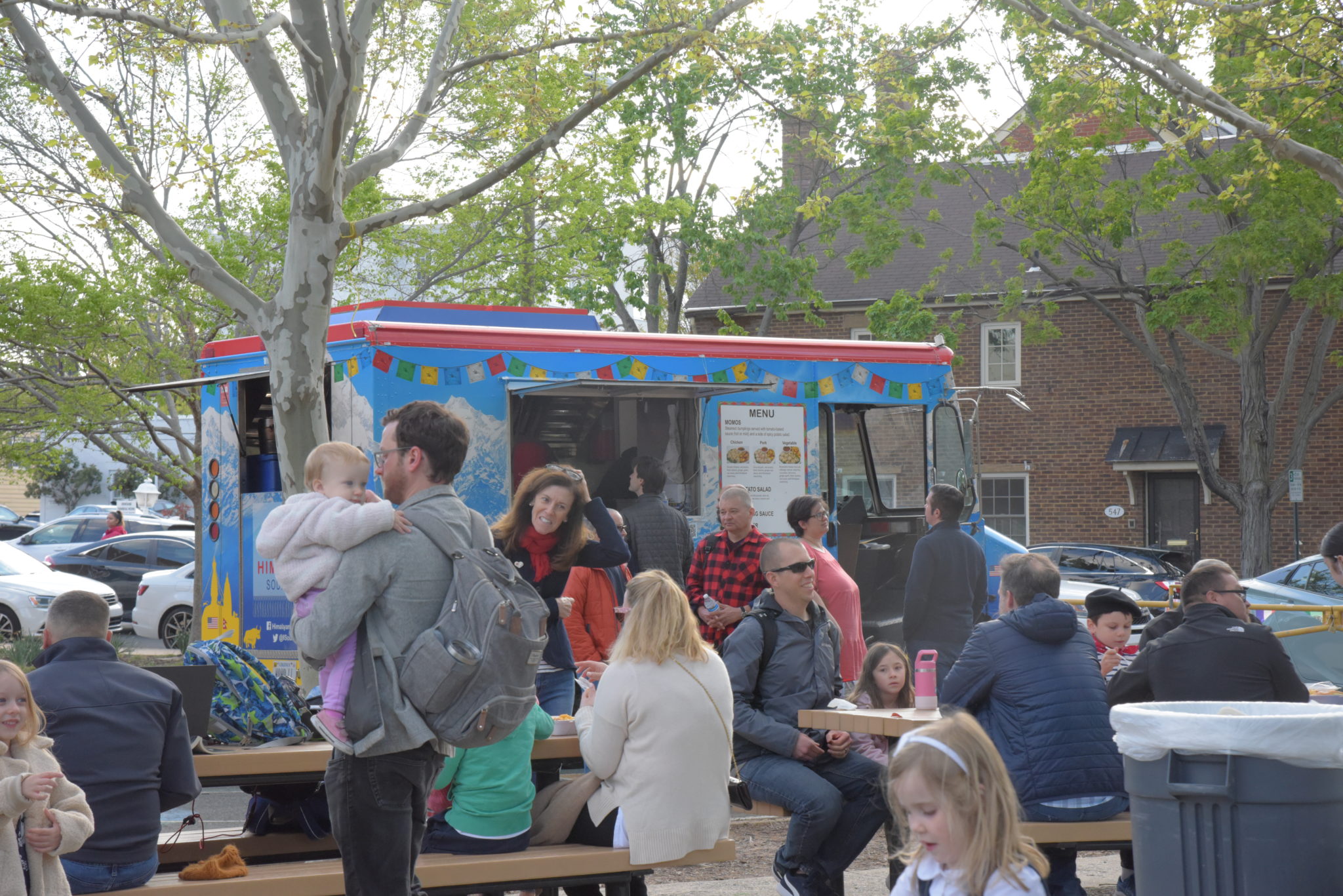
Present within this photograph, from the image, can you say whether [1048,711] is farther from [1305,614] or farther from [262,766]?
[1305,614]

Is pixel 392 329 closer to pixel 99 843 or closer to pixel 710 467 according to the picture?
pixel 710 467

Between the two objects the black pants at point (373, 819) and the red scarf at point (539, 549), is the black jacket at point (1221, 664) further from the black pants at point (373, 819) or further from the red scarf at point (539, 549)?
the black pants at point (373, 819)

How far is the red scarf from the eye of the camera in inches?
260

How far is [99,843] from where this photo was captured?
4637 millimetres

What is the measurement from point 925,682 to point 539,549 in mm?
1939

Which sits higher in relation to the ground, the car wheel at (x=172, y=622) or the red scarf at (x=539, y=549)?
the red scarf at (x=539, y=549)

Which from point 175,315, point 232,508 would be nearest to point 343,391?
point 232,508

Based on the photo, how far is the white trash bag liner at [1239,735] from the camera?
404cm

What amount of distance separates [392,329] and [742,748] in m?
4.64

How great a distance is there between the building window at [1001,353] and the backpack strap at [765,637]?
24.1m

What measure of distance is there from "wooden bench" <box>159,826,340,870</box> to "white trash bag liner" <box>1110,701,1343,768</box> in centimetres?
353

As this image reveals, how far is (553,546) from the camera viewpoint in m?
6.63

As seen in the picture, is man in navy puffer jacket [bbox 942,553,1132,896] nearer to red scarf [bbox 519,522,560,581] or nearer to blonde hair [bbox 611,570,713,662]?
blonde hair [bbox 611,570,713,662]

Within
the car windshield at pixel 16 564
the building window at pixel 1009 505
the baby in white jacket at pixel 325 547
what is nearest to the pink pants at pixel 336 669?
the baby in white jacket at pixel 325 547
